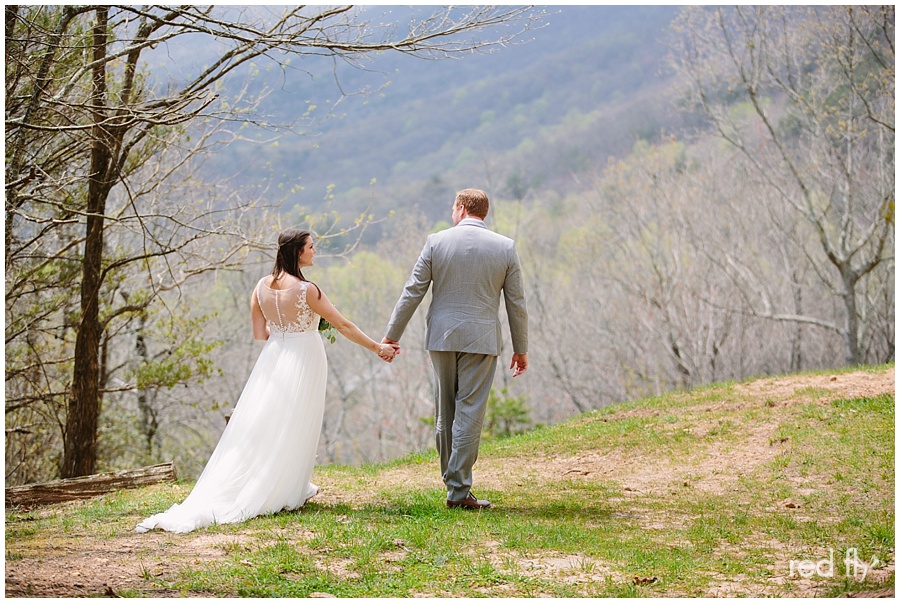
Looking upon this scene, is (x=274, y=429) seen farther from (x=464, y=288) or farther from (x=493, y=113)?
(x=493, y=113)

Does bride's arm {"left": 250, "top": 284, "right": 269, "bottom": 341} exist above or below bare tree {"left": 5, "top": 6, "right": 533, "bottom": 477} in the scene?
below

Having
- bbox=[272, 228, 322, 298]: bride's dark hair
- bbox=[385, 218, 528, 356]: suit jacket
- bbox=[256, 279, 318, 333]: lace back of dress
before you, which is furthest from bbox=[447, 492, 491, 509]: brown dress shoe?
bbox=[272, 228, 322, 298]: bride's dark hair

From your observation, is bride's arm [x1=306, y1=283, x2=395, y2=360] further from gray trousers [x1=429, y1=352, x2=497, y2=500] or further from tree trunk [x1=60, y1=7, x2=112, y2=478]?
tree trunk [x1=60, y1=7, x2=112, y2=478]

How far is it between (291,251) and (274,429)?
1189 mm

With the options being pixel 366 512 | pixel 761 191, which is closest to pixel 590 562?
pixel 366 512

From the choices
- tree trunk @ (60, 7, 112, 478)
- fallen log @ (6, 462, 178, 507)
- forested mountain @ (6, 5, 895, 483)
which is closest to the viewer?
fallen log @ (6, 462, 178, 507)

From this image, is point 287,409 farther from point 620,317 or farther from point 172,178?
point 620,317

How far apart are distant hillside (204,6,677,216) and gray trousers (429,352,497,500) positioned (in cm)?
4151

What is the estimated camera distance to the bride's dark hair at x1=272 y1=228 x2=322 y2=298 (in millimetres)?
5484

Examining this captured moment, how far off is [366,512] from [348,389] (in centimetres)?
2761

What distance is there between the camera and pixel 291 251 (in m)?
5.49

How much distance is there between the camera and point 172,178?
45.5 ft

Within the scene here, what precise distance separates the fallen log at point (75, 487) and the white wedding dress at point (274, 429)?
2.29 meters

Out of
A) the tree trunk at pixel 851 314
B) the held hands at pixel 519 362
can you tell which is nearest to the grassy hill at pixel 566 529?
the held hands at pixel 519 362
